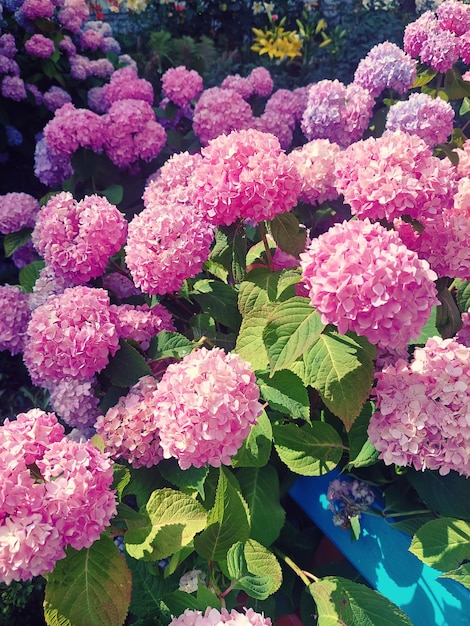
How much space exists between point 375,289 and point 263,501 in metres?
0.55

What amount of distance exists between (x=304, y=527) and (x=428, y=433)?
60 cm

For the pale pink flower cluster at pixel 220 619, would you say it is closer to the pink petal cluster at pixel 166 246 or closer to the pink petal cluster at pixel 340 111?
the pink petal cluster at pixel 166 246

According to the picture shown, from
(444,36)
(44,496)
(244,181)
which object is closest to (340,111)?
(444,36)

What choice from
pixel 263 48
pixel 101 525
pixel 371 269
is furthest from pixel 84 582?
pixel 263 48

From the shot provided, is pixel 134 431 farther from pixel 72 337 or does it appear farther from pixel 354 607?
pixel 354 607

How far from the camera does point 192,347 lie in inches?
44.5

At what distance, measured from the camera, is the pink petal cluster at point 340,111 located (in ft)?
5.52

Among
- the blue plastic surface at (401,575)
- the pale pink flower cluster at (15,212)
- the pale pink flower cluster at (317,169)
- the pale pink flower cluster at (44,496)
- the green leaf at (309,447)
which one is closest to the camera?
the pale pink flower cluster at (44,496)

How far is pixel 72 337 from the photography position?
1.05 metres

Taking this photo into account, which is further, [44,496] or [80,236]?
[80,236]

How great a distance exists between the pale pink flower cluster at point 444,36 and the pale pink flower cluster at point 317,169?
2.18 feet

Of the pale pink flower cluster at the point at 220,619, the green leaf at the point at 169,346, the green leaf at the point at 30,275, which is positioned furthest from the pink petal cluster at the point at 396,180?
the green leaf at the point at 30,275

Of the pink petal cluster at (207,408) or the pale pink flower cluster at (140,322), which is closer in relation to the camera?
the pink petal cluster at (207,408)

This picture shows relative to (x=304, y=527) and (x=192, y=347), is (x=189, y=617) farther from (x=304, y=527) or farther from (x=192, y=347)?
(x=304, y=527)
